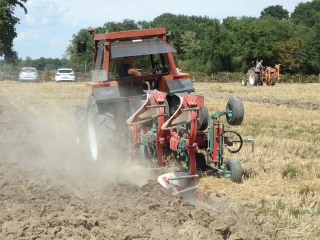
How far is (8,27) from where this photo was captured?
50594 millimetres

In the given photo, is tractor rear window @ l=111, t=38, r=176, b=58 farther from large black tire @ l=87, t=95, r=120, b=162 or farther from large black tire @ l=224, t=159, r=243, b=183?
large black tire @ l=224, t=159, r=243, b=183

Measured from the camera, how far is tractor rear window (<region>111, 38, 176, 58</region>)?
793 cm

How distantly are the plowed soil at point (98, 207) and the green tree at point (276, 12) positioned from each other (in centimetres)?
10324

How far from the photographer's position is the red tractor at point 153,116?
6727mm

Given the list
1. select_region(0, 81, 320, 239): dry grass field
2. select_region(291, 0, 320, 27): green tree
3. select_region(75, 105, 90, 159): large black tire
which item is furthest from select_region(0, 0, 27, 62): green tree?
select_region(291, 0, 320, 27): green tree

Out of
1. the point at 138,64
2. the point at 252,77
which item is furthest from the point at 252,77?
the point at 138,64

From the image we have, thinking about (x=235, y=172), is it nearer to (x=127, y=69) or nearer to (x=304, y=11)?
(x=127, y=69)

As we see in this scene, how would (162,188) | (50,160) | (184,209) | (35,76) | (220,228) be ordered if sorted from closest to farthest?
(220,228) < (184,209) < (162,188) < (50,160) < (35,76)

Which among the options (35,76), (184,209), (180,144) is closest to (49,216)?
(184,209)

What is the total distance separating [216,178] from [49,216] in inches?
104

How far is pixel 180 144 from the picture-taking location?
6.68m

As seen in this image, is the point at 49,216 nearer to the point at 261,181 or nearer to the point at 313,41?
the point at 261,181

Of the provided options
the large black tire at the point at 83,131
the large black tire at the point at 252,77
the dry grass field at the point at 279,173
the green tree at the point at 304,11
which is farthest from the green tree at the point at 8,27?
the green tree at the point at 304,11

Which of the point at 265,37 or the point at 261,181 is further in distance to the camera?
the point at 265,37
